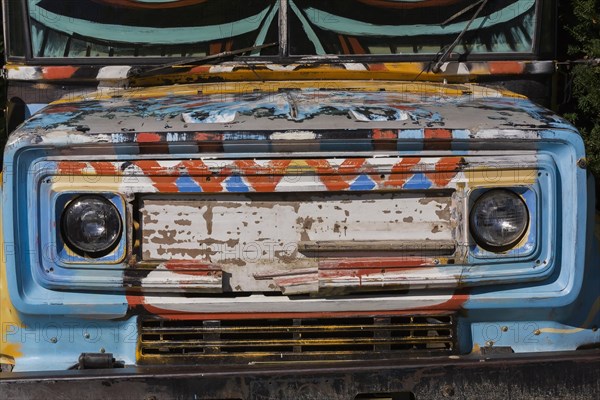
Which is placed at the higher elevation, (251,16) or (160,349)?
(251,16)

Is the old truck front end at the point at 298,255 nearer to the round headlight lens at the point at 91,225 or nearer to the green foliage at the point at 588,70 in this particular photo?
the round headlight lens at the point at 91,225

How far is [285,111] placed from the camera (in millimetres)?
3498

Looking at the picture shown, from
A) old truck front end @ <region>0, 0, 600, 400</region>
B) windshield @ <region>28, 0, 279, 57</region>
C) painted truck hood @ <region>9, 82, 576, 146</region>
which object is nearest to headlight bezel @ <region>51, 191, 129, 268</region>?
old truck front end @ <region>0, 0, 600, 400</region>


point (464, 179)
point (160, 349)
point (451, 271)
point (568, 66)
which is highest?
point (568, 66)

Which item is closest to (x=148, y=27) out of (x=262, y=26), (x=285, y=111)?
(x=262, y=26)

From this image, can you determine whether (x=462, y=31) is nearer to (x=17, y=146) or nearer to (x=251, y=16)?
(x=251, y=16)

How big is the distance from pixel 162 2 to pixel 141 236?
1275 millimetres

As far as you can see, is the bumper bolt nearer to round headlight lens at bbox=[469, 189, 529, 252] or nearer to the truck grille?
the truck grille

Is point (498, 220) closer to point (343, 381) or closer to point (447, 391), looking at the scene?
point (447, 391)

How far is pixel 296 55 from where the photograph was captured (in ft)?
13.8

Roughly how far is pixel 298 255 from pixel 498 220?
66 cm

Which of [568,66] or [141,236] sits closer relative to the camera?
[141,236]

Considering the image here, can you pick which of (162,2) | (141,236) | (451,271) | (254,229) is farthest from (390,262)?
(162,2)

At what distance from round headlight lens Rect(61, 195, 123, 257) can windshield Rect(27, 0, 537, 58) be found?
1.10 m
